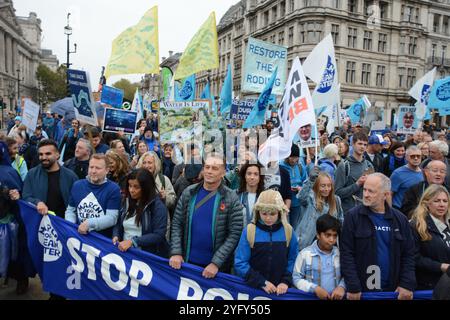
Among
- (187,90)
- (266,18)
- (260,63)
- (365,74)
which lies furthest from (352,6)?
(260,63)

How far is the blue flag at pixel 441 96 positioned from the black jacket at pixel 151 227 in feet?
33.6

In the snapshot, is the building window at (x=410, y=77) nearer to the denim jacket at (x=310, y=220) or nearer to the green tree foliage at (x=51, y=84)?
the denim jacket at (x=310, y=220)

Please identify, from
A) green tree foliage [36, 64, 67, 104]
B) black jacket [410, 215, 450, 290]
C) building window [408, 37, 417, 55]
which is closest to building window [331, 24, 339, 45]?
building window [408, 37, 417, 55]

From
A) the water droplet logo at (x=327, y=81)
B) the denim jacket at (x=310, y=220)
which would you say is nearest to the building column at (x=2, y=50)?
the water droplet logo at (x=327, y=81)

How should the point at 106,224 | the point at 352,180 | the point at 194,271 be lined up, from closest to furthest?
the point at 194,271
the point at 106,224
the point at 352,180

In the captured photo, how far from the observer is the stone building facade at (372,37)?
45562 mm

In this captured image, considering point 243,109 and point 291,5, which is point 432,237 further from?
point 291,5

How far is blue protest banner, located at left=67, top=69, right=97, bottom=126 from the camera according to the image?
7.05m

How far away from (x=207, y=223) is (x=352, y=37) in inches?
1925

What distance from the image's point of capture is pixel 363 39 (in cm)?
4825

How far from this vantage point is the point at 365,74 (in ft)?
159

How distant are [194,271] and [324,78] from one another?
236 inches

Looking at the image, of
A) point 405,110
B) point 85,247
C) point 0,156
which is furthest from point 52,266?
point 405,110
